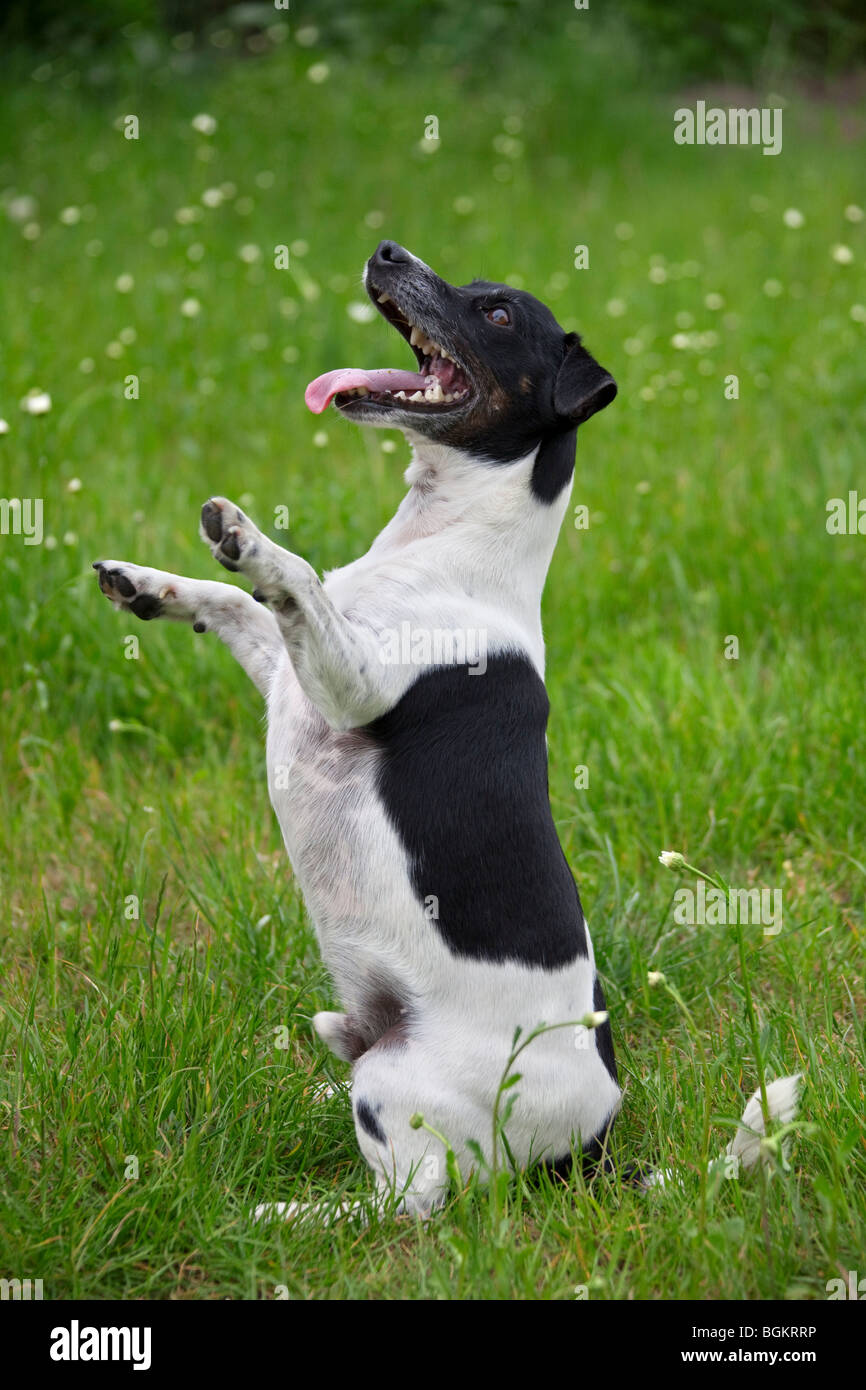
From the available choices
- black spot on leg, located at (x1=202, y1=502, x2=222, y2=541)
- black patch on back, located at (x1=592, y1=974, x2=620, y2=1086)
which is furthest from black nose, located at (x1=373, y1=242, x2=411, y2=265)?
black patch on back, located at (x1=592, y1=974, x2=620, y2=1086)

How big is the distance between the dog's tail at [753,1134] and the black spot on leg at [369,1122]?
1.72 ft

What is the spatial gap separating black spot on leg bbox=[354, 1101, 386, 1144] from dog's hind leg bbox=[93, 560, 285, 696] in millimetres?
869

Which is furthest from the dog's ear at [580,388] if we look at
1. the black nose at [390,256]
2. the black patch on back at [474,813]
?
the black patch on back at [474,813]

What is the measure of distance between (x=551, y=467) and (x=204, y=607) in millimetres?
761

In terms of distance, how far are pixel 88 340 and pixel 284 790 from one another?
4440 mm

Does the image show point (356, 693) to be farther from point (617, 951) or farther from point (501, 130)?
point (501, 130)

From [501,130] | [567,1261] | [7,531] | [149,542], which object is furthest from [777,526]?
[501,130]

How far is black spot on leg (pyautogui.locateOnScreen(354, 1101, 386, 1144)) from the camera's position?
254 centimetres

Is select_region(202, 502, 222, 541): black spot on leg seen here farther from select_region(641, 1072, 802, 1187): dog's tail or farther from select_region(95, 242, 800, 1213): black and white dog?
select_region(641, 1072, 802, 1187): dog's tail

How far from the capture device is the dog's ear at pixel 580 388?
2.76 meters

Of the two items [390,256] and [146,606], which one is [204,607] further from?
[390,256]

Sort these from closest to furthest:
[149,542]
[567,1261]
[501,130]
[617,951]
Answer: [567,1261] → [617,951] → [149,542] → [501,130]

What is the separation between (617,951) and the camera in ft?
11.2

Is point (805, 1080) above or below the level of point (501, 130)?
below
